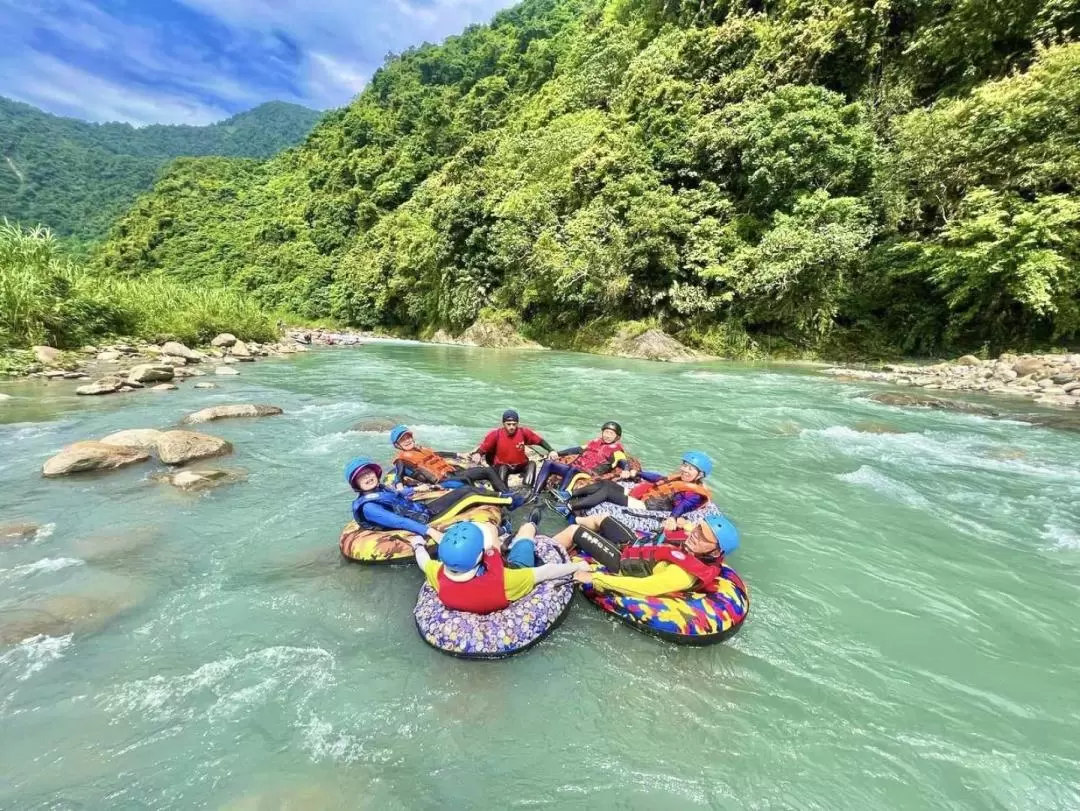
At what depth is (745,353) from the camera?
75.0ft

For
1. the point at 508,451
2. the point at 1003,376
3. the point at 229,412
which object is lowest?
the point at 229,412

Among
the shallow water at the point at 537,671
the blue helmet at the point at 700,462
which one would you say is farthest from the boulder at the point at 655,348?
the blue helmet at the point at 700,462

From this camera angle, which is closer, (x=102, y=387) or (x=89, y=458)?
(x=89, y=458)

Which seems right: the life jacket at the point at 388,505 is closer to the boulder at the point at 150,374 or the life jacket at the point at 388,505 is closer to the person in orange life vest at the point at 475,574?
the person in orange life vest at the point at 475,574

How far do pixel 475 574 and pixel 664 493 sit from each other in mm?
2918

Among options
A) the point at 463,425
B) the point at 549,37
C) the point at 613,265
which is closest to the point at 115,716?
the point at 463,425

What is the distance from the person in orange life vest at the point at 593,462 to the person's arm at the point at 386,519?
6.08 ft

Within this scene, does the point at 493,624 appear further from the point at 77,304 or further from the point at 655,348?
the point at 655,348

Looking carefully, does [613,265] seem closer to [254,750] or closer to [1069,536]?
[1069,536]

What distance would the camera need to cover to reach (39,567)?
4812 millimetres

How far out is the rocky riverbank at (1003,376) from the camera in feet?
43.0

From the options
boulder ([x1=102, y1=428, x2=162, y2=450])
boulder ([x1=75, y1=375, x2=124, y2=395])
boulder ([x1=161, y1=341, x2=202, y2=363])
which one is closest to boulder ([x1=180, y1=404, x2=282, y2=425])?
boulder ([x1=102, y1=428, x2=162, y2=450])

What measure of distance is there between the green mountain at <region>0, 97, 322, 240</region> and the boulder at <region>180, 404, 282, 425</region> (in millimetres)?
75776

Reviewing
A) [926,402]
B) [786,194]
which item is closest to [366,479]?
[926,402]
